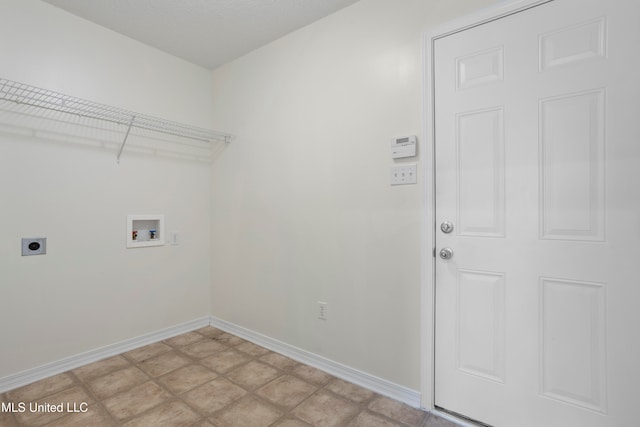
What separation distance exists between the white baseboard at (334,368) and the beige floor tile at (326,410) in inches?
7.9

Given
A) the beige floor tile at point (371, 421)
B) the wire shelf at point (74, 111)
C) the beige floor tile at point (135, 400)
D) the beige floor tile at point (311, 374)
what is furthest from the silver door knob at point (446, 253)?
the wire shelf at point (74, 111)

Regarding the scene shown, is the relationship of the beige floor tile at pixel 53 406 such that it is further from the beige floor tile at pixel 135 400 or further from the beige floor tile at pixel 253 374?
the beige floor tile at pixel 253 374

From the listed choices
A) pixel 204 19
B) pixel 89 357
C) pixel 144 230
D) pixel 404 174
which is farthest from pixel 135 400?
pixel 204 19

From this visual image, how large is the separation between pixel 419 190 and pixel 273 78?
1.53 meters

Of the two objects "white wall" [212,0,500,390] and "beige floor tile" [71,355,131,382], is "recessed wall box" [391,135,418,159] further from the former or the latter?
"beige floor tile" [71,355,131,382]

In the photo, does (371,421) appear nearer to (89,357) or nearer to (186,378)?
(186,378)

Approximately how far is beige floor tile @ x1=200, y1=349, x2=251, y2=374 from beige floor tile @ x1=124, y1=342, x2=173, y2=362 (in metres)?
0.42

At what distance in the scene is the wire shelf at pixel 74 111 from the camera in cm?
197

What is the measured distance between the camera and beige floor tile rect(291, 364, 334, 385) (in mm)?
2033

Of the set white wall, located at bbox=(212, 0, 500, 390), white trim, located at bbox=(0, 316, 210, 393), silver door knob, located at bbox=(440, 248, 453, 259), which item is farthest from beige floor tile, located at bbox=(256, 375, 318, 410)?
white trim, located at bbox=(0, 316, 210, 393)

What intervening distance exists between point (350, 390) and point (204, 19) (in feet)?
8.68

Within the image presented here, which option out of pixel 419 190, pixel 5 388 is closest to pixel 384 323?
pixel 419 190

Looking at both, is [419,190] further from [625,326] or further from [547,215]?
[625,326]

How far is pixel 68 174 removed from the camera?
7.16 ft
